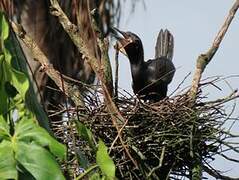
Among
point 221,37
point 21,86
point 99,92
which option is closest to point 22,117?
point 21,86

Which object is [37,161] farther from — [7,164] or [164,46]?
[164,46]

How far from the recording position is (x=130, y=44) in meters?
2.81

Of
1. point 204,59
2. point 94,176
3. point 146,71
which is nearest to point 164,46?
point 146,71

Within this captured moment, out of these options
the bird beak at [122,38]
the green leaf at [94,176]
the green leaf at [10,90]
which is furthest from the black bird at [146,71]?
the green leaf at [10,90]

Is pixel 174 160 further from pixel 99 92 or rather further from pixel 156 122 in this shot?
pixel 99 92

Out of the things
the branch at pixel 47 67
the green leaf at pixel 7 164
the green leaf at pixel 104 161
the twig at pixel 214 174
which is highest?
the branch at pixel 47 67

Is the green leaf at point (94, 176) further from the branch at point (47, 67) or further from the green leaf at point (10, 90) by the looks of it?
the branch at point (47, 67)

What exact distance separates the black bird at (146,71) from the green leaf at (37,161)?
1.94 m

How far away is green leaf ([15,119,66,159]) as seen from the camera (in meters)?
0.90

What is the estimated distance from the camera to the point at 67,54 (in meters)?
3.60

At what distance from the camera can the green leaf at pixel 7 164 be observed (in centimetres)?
84

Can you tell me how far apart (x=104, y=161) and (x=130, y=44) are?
184 centimetres

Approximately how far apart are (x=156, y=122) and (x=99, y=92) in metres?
0.23

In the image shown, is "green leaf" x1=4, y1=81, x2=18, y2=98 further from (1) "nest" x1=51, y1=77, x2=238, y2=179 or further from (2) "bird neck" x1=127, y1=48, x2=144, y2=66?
(2) "bird neck" x1=127, y1=48, x2=144, y2=66
